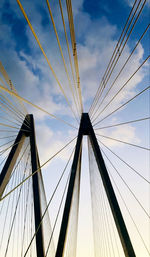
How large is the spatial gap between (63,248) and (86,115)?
6.86 meters

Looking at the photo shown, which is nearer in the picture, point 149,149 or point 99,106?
point 149,149

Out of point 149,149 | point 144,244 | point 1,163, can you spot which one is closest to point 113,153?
point 149,149

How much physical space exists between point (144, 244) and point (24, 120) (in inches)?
342

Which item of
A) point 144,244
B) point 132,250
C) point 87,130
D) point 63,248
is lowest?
point 63,248

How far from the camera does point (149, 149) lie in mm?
5215

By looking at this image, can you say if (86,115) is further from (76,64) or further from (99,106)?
(76,64)

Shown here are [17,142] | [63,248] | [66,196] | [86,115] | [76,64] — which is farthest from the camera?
[86,115]

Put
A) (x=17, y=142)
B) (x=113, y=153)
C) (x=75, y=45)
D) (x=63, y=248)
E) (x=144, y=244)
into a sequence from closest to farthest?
(x=144, y=244) < (x=75, y=45) < (x=63, y=248) < (x=113, y=153) < (x=17, y=142)

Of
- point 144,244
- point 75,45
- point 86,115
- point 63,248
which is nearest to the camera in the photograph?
point 144,244

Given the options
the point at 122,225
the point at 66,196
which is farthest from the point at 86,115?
the point at 122,225

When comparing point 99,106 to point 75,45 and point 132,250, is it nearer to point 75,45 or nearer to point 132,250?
point 75,45

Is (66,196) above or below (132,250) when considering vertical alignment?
above

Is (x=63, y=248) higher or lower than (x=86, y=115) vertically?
lower

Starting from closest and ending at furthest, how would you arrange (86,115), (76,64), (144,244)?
(144,244)
(76,64)
(86,115)
